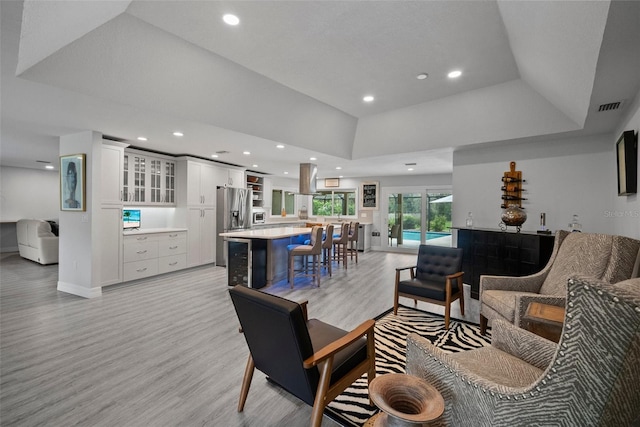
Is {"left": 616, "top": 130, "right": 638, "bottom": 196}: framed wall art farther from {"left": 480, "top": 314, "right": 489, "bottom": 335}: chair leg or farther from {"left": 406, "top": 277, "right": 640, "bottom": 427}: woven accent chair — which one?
{"left": 406, "top": 277, "right": 640, "bottom": 427}: woven accent chair

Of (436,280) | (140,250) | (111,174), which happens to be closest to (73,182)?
(111,174)

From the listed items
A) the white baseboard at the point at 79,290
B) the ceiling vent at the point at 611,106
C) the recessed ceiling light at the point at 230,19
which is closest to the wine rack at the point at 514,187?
the ceiling vent at the point at 611,106

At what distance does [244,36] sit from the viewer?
262 cm

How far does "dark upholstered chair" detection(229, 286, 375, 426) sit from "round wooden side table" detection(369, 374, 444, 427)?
13.5 inches

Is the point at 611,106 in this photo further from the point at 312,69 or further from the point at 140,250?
the point at 140,250

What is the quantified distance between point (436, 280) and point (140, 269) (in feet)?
15.9

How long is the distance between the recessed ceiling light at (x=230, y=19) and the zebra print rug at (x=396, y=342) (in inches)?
120

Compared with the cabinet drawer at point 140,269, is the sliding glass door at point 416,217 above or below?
above

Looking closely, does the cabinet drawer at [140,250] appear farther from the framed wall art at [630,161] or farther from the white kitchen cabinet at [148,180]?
the framed wall art at [630,161]

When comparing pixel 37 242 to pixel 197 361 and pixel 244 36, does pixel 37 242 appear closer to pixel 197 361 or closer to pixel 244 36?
pixel 197 361

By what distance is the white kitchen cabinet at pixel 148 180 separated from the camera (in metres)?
5.29

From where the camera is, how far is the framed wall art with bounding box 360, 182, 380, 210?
9370 millimetres

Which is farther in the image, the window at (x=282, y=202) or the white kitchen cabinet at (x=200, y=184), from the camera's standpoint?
the window at (x=282, y=202)

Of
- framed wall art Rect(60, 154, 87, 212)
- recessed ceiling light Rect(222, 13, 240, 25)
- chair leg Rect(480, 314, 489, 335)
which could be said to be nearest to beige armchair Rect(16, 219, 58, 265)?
framed wall art Rect(60, 154, 87, 212)
